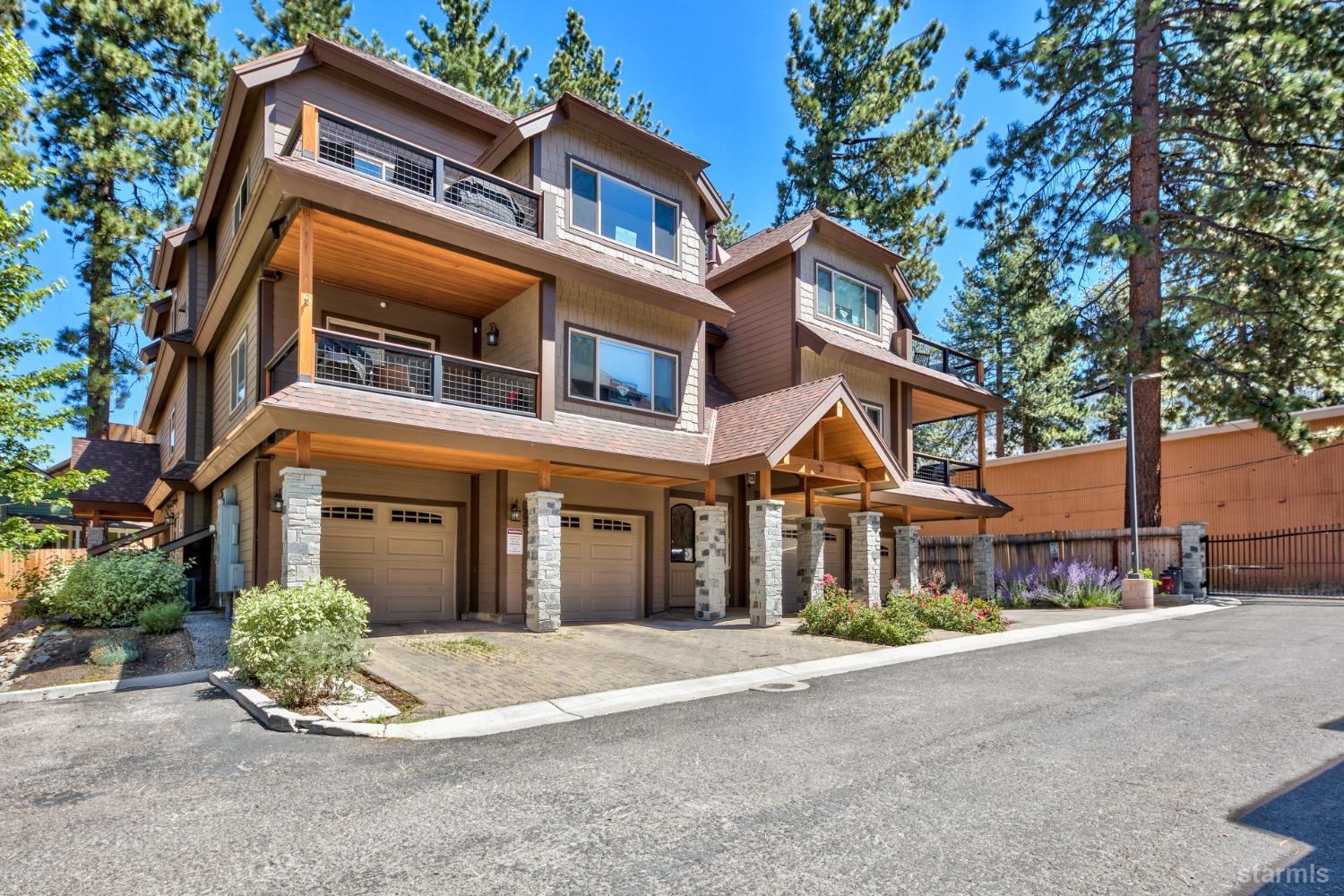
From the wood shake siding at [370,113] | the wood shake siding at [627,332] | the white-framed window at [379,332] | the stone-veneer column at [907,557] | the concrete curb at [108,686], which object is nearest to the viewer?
the concrete curb at [108,686]

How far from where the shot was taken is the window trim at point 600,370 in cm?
1476

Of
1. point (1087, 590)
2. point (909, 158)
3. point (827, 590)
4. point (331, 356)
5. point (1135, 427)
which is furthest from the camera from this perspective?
point (909, 158)

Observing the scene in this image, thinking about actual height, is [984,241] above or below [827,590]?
above

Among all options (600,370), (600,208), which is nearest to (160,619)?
(600,370)

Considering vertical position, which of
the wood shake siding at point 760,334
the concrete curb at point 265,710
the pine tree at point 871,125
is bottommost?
the concrete curb at point 265,710

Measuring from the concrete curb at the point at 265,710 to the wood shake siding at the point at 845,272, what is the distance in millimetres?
14946

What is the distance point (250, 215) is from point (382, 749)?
1006 cm

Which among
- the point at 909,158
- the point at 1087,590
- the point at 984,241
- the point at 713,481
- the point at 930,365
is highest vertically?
the point at 909,158

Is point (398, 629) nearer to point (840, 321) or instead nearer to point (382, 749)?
point (382, 749)

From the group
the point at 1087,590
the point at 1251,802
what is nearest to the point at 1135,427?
the point at 1087,590

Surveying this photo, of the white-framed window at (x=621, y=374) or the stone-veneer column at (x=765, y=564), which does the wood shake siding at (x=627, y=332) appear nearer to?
the white-framed window at (x=621, y=374)

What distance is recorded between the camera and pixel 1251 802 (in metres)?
4.95

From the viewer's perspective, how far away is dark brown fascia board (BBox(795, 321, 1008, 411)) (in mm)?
18734

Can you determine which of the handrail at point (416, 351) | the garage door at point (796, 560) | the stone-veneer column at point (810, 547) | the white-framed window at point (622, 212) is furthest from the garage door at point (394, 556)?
the garage door at point (796, 560)
